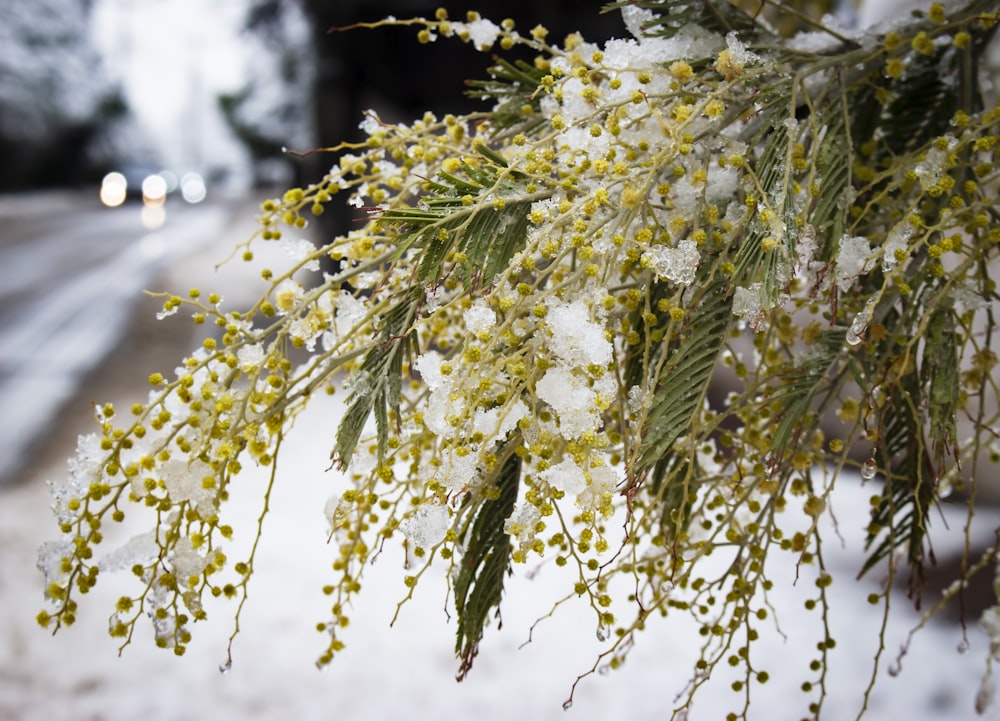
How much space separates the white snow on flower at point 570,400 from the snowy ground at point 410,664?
1064 mm

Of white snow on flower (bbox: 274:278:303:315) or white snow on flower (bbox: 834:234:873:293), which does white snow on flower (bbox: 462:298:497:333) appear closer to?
white snow on flower (bbox: 274:278:303:315)

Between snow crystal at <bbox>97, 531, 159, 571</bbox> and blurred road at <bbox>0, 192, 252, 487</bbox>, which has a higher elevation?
blurred road at <bbox>0, 192, 252, 487</bbox>

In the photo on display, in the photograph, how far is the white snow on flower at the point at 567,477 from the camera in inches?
21.2

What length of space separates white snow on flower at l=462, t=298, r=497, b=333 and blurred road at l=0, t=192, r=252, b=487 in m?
1.55

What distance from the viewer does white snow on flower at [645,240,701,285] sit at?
0.53m

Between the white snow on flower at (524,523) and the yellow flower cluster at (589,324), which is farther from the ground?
the yellow flower cluster at (589,324)

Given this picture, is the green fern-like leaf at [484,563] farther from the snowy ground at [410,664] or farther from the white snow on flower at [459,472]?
the snowy ground at [410,664]

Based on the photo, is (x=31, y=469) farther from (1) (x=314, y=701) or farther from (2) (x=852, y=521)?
(2) (x=852, y=521)

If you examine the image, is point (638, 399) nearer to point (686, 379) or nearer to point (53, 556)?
point (686, 379)

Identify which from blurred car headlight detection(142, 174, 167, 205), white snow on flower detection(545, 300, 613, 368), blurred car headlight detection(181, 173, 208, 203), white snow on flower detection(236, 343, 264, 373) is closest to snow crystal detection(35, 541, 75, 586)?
white snow on flower detection(236, 343, 264, 373)

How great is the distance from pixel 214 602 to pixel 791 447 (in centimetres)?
154

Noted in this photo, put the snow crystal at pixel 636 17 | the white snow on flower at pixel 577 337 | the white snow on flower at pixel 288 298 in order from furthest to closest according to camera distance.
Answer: the snow crystal at pixel 636 17, the white snow on flower at pixel 288 298, the white snow on flower at pixel 577 337

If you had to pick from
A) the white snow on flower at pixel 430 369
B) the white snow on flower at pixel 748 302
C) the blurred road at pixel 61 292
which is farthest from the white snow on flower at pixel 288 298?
the blurred road at pixel 61 292

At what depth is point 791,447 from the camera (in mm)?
662
